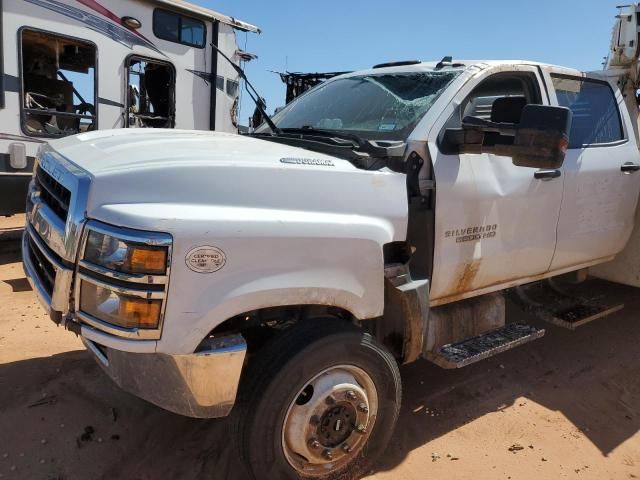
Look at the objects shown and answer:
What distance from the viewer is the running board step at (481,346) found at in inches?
120

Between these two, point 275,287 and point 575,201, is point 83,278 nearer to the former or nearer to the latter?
point 275,287

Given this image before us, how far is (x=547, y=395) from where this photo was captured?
12.2 feet

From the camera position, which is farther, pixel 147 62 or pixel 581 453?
pixel 147 62

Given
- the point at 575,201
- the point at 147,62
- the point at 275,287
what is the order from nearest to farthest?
the point at 275,287 < the point at 575,201 < the point at 147,62

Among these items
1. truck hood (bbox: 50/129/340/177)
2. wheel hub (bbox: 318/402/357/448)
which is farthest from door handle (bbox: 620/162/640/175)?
wheel hub (bbox: 318/402/357/448)

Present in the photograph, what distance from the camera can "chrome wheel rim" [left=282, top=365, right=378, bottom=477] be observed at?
2457 millimetres

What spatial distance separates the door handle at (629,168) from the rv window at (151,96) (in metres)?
5.88

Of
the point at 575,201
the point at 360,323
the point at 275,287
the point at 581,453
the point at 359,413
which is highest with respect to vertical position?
the point at 575,201

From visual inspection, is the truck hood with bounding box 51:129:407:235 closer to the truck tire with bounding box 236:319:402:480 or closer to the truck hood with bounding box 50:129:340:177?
the truck hood with bounding box 50:129:340:177

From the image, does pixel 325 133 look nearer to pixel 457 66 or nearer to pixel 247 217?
pixel 457 66

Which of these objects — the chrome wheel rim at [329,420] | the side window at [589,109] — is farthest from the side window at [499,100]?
the chrome wheel rim at [329,420]

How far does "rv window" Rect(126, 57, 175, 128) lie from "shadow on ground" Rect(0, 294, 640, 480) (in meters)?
4.70

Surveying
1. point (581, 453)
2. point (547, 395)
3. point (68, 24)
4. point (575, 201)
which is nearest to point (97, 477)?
point (581, 453)

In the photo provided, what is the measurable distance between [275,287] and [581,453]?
7.05 ft
